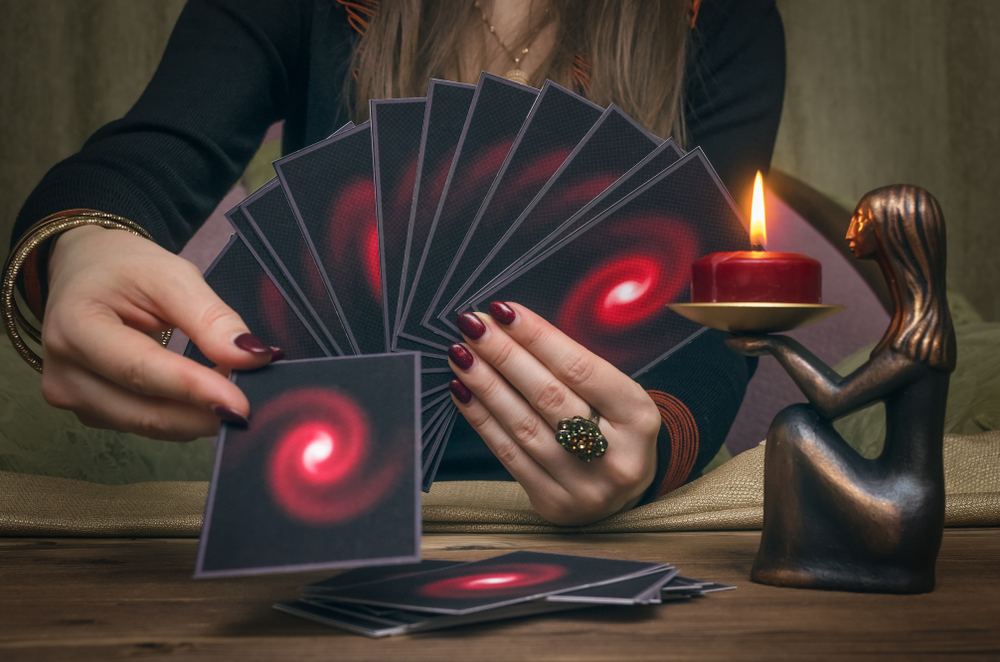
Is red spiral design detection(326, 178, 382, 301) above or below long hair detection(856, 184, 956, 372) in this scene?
above

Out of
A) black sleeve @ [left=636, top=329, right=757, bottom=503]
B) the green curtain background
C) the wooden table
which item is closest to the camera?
the wooden table

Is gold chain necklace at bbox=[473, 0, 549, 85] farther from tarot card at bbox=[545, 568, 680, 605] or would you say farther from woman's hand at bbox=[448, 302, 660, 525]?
tarot card at bbox=[545, 568, 680, 605]

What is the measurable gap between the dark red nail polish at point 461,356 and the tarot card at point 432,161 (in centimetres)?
2

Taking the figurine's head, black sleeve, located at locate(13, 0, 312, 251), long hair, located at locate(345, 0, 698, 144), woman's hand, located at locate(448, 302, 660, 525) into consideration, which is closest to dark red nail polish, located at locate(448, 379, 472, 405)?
woman's hand, located at locate(448, 302, 660, 525)

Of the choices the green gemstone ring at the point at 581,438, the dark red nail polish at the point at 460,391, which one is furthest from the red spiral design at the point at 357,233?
the green gemstone ring at the point at 581,438

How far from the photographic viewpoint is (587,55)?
3.91ft

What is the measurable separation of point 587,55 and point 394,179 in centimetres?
70

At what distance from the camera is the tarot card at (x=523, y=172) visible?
0.60m

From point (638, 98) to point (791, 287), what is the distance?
81cm

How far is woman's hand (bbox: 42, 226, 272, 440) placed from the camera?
1.61 feet

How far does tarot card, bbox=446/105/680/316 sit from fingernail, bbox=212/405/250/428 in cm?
22

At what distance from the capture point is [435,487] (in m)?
0.87

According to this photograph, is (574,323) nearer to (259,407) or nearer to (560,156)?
(560,156)

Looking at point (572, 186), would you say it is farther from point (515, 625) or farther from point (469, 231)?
point (515, 625)
